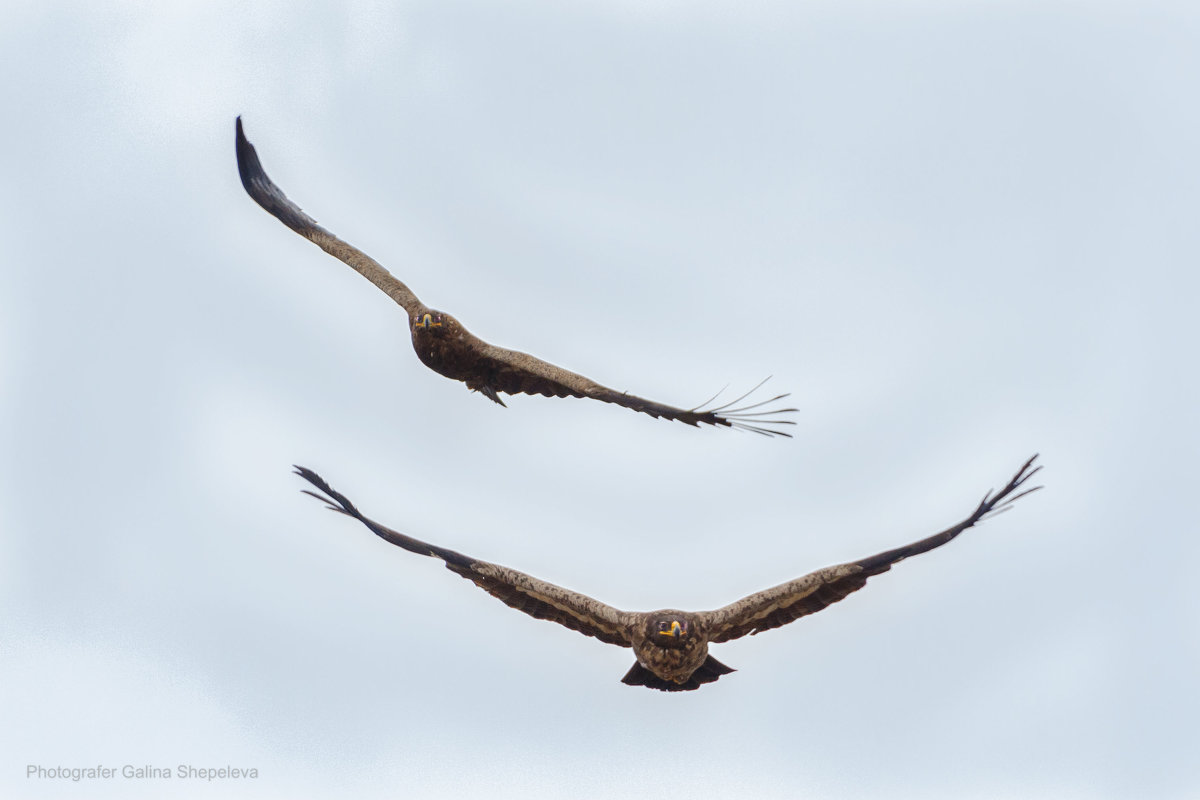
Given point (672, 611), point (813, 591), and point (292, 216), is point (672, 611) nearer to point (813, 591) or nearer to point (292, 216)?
point (813, 591)

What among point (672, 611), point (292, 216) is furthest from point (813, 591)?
point (292, 216)

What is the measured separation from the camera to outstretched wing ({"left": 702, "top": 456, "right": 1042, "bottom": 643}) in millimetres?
21500

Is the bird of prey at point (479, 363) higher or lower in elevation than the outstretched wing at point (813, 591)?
higher

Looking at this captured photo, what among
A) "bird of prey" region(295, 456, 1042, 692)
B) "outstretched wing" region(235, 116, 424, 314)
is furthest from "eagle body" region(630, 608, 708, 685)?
"outstretched wing" region(235, 116, 424, 314)

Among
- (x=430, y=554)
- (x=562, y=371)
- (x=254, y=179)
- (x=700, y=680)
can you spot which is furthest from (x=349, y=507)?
(x=254, y=179)

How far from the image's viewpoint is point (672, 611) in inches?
894

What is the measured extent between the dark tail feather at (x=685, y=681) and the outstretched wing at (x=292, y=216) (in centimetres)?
673

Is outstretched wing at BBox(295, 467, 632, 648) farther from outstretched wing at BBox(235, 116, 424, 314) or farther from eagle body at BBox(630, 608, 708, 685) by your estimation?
outstretched wing at BBox(235, 116, 424, 314)

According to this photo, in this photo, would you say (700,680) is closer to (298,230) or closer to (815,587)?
(815,587)

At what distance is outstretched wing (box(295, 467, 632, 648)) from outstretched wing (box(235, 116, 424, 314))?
397 centimetres

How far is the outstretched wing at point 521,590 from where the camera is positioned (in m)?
23.1

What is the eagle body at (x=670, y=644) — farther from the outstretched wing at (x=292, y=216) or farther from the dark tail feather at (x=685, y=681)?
the outstretched wing at (x=292, y=216)

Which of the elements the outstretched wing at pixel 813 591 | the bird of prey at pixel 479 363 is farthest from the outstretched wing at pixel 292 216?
the outstretched wing at pixel 813 591

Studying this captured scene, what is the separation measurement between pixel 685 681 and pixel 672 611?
1.12 metres
